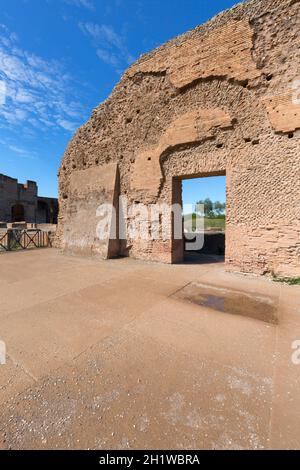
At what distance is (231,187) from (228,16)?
4.27 metres

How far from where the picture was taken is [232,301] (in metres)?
3.41

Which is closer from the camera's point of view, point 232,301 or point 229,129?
point 232,301

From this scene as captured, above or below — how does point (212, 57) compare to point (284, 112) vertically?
above

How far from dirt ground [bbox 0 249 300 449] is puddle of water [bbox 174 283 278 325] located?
1.6 inches

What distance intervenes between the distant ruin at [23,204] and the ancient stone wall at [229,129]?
20.9 metres

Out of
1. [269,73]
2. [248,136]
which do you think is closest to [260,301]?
[248,136]

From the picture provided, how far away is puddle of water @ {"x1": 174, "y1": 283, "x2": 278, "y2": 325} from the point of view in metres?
2.96

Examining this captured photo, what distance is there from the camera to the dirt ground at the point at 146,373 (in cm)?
130

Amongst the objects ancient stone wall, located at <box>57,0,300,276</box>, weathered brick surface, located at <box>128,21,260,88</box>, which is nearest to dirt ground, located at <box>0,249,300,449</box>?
ancient stone wall, located at <box>57,0,300,276</box>

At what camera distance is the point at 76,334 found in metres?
2.42

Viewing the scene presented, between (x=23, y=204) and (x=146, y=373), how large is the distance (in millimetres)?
28090
